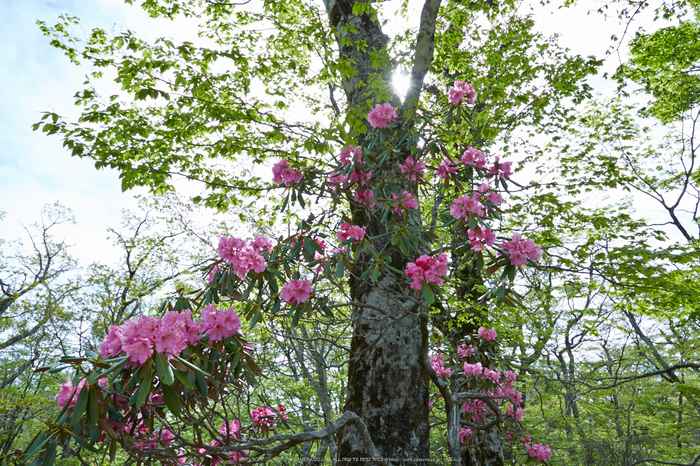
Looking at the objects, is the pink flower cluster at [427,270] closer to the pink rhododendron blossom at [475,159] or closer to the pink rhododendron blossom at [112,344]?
the pink rhododendron blossom at [475,159]

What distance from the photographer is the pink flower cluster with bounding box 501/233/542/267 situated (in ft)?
6.21

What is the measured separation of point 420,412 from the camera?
1.98 meters

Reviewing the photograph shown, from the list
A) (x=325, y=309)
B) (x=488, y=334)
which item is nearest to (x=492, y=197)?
(x=325, y=309)

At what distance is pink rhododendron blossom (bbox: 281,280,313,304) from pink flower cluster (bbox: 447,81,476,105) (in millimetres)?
1644

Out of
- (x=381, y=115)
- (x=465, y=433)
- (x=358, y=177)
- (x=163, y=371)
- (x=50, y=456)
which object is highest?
(x=381, y=115)

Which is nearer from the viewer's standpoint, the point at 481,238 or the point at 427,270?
the point at 427,270

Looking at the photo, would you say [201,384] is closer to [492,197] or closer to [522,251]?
[522,251]

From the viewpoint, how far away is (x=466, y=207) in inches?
78.5

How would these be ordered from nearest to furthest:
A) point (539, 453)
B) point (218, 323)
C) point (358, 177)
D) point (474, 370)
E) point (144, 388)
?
point (144, 388) < point (218, 323) < point (358, 177) < point (474, 370) < point (539, 453)

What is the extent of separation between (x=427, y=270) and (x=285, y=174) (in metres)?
1.18

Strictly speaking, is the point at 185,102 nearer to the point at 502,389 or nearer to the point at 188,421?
the point at 188,421


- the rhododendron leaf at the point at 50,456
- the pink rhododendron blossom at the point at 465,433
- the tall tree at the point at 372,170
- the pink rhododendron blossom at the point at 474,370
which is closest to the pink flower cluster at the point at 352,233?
the tall tree at the point at 372,170

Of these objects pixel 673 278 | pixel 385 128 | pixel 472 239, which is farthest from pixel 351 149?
pixel 673 278

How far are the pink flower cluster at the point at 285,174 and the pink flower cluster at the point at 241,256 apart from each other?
63 cm
